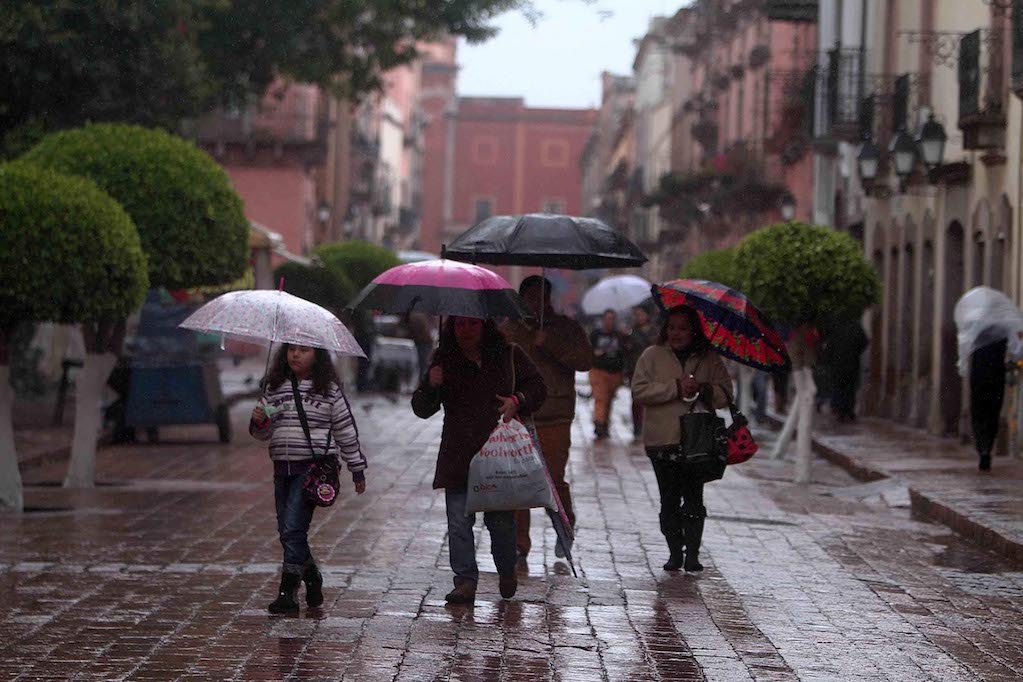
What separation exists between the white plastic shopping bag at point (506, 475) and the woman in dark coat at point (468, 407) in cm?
7

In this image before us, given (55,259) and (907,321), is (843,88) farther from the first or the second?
(55,259)

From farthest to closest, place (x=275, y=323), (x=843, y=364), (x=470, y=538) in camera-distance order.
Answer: (x=843, y=364)
(x=470, y=538)
(x=275, y=323)

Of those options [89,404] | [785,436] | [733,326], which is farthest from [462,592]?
[785,436]

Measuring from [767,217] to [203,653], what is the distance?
38.6 meters

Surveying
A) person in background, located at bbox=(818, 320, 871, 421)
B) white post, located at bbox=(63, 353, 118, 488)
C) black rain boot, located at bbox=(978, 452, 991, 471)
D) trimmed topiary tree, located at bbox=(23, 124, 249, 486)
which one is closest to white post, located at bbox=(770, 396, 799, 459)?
black rain boot, located at bbox=(978, 452, 991, 471)

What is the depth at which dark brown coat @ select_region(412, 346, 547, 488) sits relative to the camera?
31.3ft

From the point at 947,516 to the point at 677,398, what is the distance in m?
4.37

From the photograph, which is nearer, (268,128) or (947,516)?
(947,516)

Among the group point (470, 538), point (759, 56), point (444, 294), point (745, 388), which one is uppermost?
point (759, 56)

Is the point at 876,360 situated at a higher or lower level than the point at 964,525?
higher

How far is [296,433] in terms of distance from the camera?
908cm

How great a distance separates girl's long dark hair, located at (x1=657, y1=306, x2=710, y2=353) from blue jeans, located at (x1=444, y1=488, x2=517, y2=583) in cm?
180

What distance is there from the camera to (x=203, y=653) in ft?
26.3

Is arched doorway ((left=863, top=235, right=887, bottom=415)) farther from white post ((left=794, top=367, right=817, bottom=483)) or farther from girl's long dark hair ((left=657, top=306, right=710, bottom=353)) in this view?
girl's long dark hair ((left=657, top=306, right=710, bottom=353))
